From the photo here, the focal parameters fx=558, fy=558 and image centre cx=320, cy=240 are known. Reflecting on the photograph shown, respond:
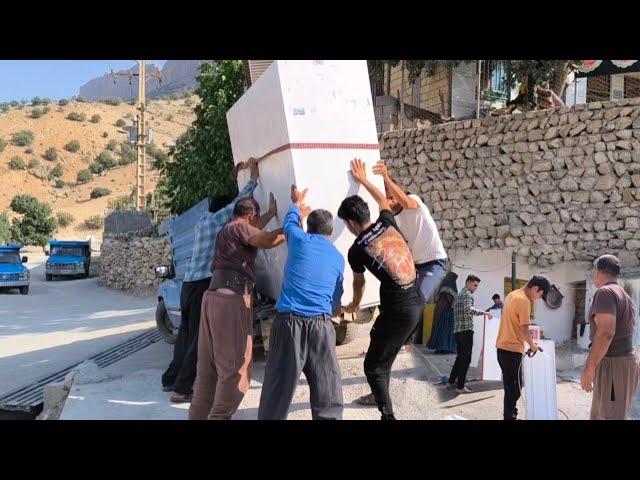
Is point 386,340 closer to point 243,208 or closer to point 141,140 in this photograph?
point 243,208

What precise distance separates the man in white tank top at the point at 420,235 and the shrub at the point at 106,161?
5898 centimetres

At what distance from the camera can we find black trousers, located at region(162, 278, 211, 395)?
5.18 m

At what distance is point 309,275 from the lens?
12.7 feet

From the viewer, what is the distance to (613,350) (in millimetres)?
4246

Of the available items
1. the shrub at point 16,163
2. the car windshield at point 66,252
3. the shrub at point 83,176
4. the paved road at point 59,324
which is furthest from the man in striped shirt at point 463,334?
the shrub at point 16,163

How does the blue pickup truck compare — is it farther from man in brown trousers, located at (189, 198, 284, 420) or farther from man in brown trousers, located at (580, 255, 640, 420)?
man in brown trousers, located at (580, 255, 640, 420)

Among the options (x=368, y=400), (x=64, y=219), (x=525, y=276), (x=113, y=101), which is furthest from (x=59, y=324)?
(x=113, y=101)

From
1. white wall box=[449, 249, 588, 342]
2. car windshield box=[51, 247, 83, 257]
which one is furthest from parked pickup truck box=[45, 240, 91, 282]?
white wall box=[449, 249, 588, 342]

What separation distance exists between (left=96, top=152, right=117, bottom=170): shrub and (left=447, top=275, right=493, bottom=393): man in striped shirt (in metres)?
57.3

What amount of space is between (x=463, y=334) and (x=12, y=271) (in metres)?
16.9

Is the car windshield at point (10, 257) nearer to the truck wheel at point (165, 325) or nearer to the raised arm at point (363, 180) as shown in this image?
the truck wheel at point (165, 325)
